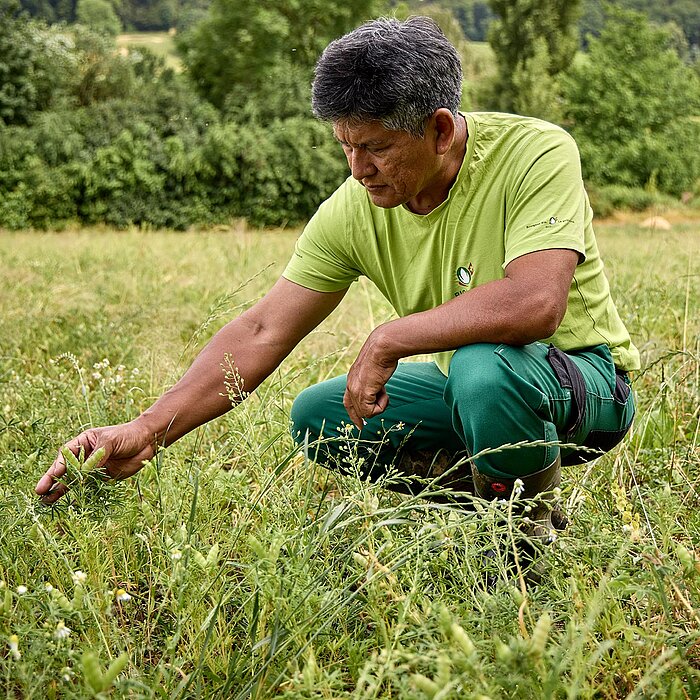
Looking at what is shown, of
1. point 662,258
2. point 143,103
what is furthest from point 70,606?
point 143,103

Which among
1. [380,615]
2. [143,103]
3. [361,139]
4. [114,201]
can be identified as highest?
[361,139]

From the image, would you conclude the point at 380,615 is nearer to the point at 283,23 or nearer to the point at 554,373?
the point at 554,373

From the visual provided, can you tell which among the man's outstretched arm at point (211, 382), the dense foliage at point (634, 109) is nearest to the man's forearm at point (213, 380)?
the man's outstretched arm at point (211, 382)

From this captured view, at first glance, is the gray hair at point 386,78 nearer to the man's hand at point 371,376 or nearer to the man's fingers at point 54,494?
the man's hand at point 371,376

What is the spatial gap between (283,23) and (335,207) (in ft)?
81.3

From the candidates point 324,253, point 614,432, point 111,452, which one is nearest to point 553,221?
point 614,432

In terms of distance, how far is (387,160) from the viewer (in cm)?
225

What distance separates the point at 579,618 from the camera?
1.63m

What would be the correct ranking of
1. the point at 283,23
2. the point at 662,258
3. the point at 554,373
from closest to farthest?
the point at 554,373 < the point at 662,258 < the point at 283,23

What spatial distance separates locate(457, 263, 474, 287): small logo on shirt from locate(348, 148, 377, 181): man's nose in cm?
40

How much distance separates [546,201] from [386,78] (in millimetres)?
526

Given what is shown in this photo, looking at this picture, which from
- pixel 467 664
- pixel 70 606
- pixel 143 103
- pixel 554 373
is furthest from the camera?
pixel 143 103

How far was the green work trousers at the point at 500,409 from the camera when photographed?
6.82ft

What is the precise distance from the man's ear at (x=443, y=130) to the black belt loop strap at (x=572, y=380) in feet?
2.02
